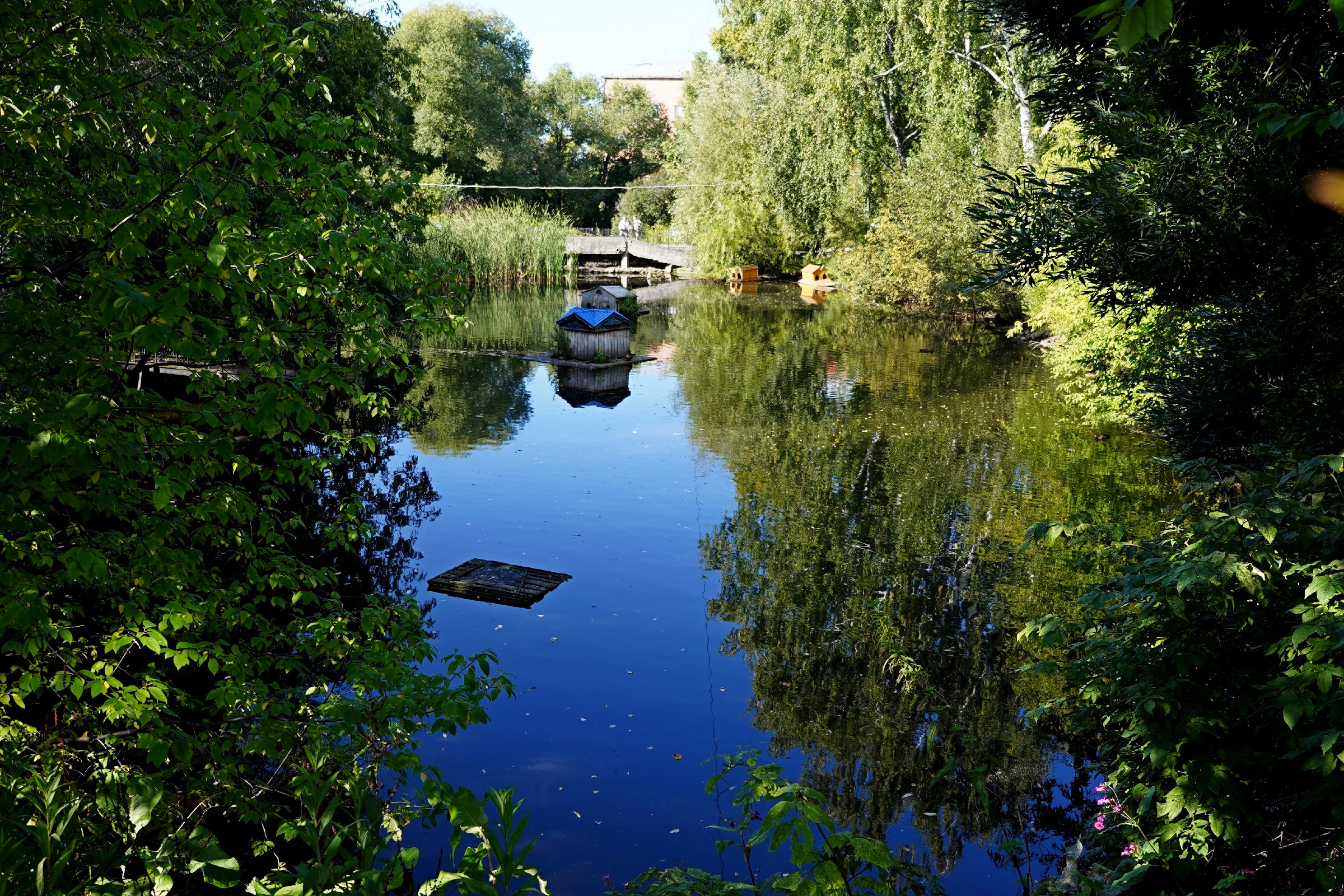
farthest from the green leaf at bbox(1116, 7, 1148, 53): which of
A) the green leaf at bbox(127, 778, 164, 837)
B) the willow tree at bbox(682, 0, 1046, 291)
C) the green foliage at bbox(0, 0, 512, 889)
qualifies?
the willow tree at bbox(682, 0, 1046, 291)

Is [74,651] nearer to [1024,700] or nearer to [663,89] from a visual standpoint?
[1024,700]

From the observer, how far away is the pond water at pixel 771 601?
646 cm

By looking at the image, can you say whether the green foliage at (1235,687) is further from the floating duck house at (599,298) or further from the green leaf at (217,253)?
the floating duck house at (599,298)

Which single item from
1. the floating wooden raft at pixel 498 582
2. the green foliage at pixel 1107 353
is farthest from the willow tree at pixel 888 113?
the floating wooden raft at pixel 498 582

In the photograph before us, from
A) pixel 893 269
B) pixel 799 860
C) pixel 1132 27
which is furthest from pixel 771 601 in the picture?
pixel 893 269

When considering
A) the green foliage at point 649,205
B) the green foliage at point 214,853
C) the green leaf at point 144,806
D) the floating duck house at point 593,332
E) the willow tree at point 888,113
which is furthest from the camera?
the green foliage at point 649,205

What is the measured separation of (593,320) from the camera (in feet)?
79.8

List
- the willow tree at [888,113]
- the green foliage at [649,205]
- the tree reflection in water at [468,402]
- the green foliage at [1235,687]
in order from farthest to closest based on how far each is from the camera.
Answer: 1. the green foliage at [649,205]
2. the willow tree at [888,113]
3. the tree reflection in water at [468,402]
4. the green foliage at [1235,687]

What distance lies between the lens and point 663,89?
337ft

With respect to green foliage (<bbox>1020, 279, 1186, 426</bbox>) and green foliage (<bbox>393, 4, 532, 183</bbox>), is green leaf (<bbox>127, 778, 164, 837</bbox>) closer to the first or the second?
green foliage (<bbox>1020, 279, 1186, 426</bbox>)

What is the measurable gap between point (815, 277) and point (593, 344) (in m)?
24.1

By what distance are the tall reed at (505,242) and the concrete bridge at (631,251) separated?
5.39 meters

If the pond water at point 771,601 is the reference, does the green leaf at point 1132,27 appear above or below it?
above

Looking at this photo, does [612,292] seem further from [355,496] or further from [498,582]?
[355,496]
